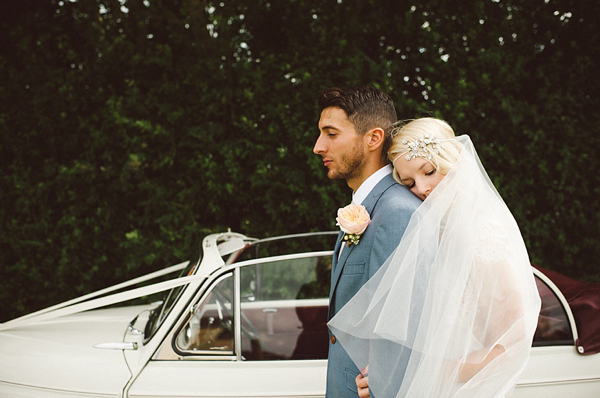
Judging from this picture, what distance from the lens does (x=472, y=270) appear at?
1.75 m

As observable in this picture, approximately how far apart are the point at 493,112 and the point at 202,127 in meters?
3.15

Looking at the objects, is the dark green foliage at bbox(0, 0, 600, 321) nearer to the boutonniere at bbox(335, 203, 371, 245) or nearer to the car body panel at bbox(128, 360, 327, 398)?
the car body panel at bbox(128, 360, 327, 398)

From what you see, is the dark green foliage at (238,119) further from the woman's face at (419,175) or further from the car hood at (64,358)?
the woman's face at (419,175)

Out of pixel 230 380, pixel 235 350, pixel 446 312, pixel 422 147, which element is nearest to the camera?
pixel 446 312

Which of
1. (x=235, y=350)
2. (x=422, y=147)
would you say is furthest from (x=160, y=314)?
(x=422, y=147)

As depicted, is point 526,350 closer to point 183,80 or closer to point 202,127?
point 202,127

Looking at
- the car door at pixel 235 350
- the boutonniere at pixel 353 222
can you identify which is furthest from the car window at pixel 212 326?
the boutonniere at pixel 353 222

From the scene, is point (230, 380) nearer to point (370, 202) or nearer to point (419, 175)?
point (370, 202)

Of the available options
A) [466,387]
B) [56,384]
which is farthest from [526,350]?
[56,384]

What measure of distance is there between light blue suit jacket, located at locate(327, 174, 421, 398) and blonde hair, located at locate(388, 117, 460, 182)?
0.43 ft

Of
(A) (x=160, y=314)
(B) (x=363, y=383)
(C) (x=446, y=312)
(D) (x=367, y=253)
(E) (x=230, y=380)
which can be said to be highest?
(D) (x=367, y=253)

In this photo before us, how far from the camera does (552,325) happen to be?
2734mm

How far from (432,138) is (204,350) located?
5.72ft

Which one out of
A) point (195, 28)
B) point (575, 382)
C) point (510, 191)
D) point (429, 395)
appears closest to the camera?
point (429, 395)
